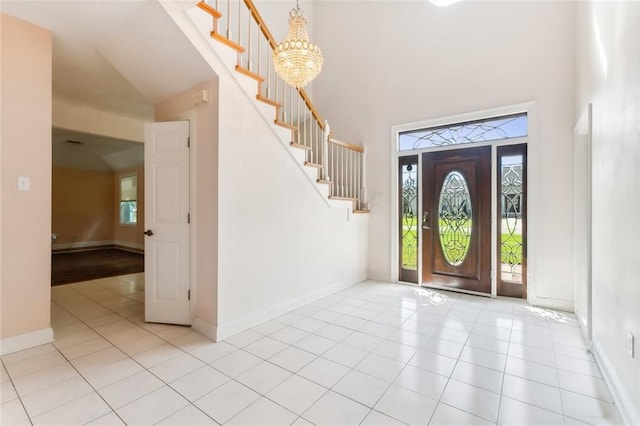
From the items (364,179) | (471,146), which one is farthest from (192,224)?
(471,146)

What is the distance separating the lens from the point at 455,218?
13.9ft

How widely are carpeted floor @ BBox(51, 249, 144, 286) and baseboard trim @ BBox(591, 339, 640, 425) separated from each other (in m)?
6.50

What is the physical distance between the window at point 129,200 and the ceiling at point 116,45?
16.1 ft

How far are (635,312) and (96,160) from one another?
418 inches

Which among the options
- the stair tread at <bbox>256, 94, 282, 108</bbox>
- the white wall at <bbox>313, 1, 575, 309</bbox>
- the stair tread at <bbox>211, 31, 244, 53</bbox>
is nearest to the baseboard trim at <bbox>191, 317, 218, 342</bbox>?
the stair tread at <bbox>256, 94, 282, 108</bbox>

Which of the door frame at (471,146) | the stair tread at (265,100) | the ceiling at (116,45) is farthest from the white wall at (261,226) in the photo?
the door frame at (471,146)

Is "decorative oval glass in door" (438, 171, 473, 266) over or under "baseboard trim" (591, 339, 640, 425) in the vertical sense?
over

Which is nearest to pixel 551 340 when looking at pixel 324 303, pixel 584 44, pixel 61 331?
pixel 324 303

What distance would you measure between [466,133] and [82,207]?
10.2m

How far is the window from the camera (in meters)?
8.29

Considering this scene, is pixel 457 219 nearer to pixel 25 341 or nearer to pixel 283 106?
pixel 283 106

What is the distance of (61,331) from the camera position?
2.83 meters

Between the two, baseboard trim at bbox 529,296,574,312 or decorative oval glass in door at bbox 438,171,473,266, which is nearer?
baseboard trim at bbox 529,296,574,312

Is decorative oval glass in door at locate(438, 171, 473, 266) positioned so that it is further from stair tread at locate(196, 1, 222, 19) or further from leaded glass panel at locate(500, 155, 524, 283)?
stair tread at locate(196, 1, 222, 19)
